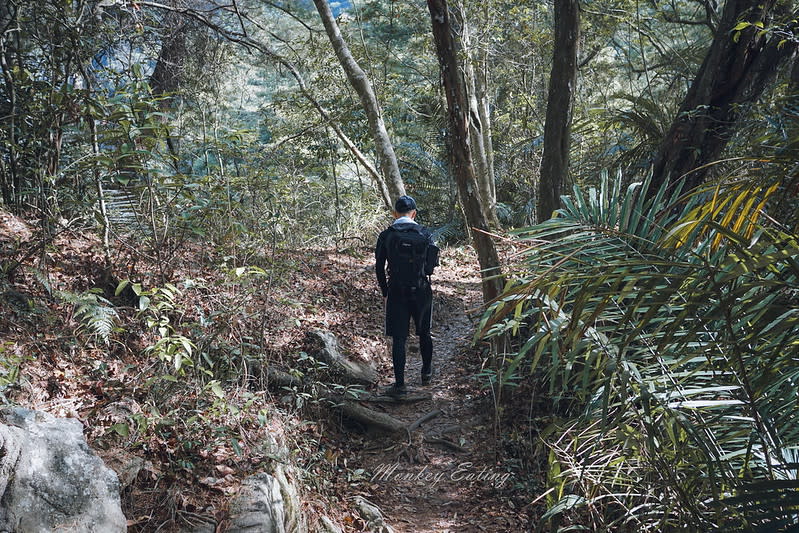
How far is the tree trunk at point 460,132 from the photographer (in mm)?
5473

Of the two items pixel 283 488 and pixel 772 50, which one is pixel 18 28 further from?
pixel 772 50

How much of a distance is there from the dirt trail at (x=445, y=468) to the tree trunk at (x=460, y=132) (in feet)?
2.68

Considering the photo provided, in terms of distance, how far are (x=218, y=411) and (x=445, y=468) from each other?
230cm

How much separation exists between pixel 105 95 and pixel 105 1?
2.19 m

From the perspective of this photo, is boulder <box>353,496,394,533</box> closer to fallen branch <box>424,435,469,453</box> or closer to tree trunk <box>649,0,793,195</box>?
fallen branch <box>424,435,469,453</box>

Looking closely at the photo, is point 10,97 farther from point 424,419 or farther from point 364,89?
point 424,419

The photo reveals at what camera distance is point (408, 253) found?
6.17 m

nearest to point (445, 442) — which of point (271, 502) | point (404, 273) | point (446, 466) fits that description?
point (446, 466)

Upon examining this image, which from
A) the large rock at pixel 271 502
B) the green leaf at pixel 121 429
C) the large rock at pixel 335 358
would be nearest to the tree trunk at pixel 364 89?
the large rock at pixel 335 358

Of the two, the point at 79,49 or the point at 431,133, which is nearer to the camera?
the point at 79,49

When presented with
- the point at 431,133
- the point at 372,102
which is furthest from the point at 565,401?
the point at 431,133

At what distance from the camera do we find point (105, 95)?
5.77 meters

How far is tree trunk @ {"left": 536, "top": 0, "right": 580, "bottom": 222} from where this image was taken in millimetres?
5695

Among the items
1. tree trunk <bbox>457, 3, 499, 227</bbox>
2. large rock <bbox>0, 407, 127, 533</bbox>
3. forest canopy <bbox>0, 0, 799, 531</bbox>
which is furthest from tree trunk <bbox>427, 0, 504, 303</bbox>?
tree trunk <bbox>457, 3, 499, 227</bbox>
